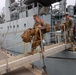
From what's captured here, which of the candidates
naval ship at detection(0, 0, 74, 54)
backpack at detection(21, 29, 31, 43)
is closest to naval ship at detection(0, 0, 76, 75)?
naval ship at detection(0, 0, 74, 54)

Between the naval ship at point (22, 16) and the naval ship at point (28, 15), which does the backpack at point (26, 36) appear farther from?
the naval ship at point (22, 16)

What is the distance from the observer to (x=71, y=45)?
6.50 m

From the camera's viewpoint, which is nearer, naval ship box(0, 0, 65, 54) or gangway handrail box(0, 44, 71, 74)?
gangway handrail box(0, 44, 71, 74)

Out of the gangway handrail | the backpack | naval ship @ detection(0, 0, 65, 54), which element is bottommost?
the gangway handrail

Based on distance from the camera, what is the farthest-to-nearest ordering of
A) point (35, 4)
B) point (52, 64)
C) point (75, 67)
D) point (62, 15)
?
point (35, 4) < point (62, 15) < point (52, 64) < point (75, 67)

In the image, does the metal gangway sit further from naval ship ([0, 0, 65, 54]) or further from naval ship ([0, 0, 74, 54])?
naval ship ([0, 0, 65, 54])

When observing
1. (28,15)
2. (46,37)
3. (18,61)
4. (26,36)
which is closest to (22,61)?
(18,61)

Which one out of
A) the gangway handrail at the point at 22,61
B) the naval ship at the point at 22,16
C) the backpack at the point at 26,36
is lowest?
the gangway handrail at the point at 22,61

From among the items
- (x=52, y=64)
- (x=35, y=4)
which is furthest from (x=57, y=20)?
(x=52, y=64)

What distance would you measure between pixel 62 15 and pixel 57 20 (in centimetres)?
41

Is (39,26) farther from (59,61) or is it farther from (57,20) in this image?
(57,20)

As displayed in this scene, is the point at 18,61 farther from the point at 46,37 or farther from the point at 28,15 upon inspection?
the point at 28,15

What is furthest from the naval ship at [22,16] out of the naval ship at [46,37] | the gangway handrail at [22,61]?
the gangway handrail at [22,61]

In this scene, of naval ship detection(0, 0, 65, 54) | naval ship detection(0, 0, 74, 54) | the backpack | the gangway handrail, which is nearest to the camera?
the gangway handrail
